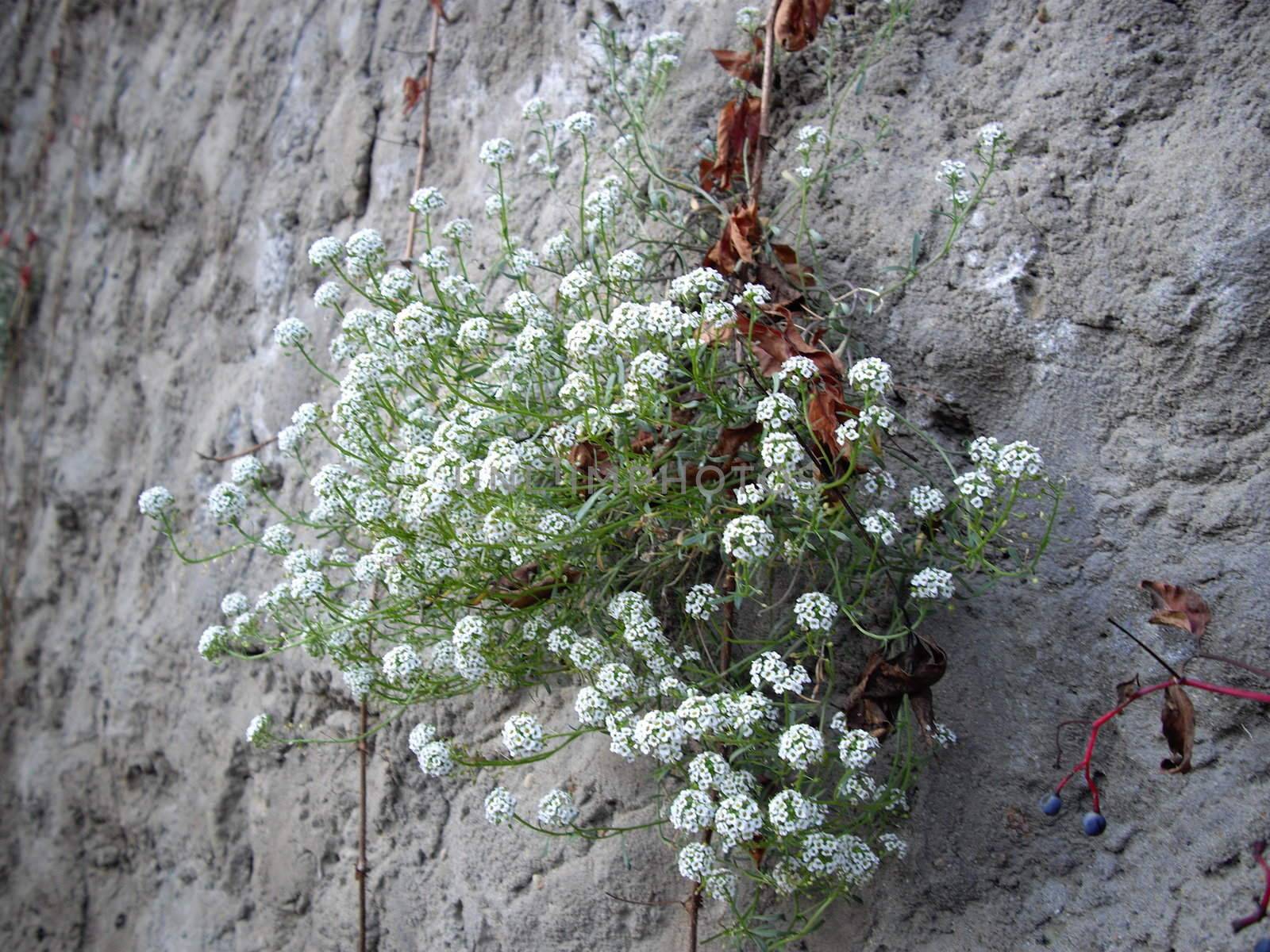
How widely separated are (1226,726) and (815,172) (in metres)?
1.19

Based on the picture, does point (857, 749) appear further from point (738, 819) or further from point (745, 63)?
point (745, 63)

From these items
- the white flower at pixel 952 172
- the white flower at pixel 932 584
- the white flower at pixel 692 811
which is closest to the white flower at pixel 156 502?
the white flower at pixel 692 811

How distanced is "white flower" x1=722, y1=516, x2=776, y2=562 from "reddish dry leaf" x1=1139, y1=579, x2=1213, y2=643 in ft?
1.96

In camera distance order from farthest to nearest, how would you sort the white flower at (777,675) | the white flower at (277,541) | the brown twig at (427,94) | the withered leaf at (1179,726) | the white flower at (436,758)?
the brown twig at (427,94)
the white flower at (277,541)
the white flower at (436,758)
the white flower at (777,675)
the withered leaf at (1179,726)

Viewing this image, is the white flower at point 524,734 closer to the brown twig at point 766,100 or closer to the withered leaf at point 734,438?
the withered leaf at point 734,438

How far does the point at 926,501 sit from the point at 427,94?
1933 mm

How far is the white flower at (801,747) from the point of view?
1.61m

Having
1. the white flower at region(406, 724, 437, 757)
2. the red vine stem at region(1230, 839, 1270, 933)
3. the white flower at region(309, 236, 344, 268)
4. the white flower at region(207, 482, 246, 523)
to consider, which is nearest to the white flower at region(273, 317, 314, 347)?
the white flower at region(309, 236, 344, 268)

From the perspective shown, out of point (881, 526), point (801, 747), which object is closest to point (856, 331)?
point (881, 526)

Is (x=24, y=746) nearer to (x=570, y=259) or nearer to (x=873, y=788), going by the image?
(x=570, y=259)

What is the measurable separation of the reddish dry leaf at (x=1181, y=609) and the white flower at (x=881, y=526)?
0.39 metres

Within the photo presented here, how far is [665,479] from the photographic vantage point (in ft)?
6.13

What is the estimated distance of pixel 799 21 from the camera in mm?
2195

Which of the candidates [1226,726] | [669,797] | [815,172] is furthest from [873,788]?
[815,172]
